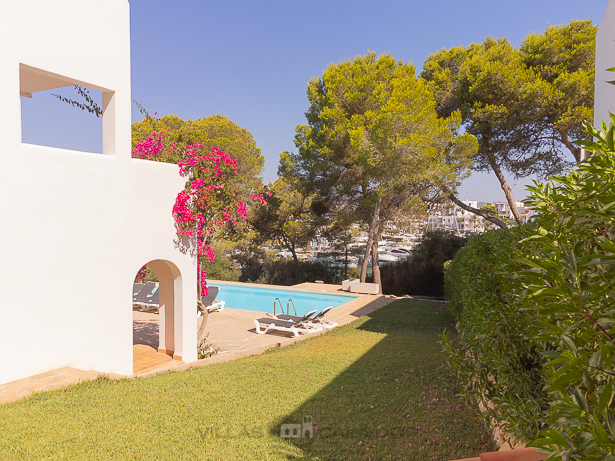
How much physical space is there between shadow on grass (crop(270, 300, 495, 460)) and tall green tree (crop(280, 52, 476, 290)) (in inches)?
447

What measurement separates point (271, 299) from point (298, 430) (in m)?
14.2

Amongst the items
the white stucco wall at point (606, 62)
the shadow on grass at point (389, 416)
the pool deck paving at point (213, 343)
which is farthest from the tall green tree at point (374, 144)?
the shadow on grass at point (389, 416)

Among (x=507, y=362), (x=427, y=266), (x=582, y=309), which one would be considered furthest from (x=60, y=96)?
(x=427, y=266)

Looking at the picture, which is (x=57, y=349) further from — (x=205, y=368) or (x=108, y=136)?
(x=108, y=136)

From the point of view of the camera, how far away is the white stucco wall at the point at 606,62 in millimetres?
5942

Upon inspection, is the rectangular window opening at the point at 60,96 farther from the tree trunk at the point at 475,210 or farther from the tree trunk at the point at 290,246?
the tree trunk at the point at 290,246

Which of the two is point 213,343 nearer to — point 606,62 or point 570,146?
point 606,62

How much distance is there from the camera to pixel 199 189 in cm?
794

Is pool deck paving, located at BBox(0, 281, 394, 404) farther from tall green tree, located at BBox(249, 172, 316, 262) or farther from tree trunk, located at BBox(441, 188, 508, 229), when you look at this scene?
tall green tree, located at BBox(249, 172, 316, 262)

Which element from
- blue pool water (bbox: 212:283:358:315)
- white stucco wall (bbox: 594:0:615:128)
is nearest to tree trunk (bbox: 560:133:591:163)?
white stucco wall (bbox: 594:0:615:128)

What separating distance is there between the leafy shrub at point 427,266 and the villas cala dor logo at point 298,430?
1549 centimetres

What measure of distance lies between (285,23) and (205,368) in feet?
67.1

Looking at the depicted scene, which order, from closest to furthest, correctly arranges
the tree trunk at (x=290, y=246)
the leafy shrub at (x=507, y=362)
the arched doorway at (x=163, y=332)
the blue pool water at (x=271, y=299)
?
the leafy shrub at (x=507, y=362)
the arched doorway at (x=163, y=332)
the blue pool water at (x=271, y=299)
the tree trunk at (x=290, y=246)

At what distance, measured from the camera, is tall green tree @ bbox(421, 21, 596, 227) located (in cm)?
1565
